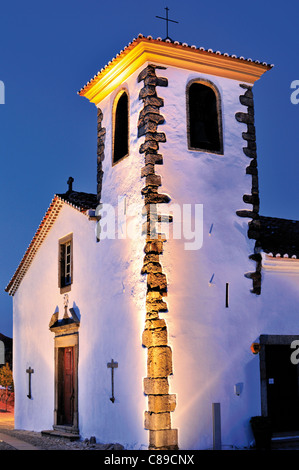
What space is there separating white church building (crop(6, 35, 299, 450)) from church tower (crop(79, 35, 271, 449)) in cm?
2

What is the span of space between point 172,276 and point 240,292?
1550 millimetres

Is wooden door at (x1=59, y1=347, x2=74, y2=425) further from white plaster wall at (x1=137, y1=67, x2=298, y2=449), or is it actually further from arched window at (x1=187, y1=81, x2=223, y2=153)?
arched window at (x1=187, y1=81, x2=223, y2=153)

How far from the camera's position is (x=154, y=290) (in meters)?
10.5

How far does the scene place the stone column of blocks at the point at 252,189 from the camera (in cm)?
1176

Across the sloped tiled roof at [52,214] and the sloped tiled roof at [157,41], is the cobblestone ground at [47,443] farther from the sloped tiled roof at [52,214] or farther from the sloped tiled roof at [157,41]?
the sloped tiled roof at [157,41]

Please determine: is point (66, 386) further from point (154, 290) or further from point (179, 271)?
point (179, 271)

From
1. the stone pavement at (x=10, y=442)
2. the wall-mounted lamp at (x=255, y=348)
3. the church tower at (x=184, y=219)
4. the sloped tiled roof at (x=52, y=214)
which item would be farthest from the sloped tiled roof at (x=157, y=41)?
the stone pavement at (x=10, y=442)

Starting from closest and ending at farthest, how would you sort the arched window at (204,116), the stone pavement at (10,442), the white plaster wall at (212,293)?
the white plaster wall at (212,293) < the arched window at (204,116) < the stone pavement at (10,442)

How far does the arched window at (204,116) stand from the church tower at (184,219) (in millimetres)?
22

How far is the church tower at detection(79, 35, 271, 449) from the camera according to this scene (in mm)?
10430

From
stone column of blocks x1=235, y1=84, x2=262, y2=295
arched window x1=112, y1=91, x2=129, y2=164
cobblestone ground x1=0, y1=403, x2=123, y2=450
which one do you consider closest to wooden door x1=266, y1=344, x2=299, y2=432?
stone column of blocks x1=235, y1=84, x2=262, y2=295

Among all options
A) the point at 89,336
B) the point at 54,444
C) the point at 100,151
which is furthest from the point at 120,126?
the point at 54,444

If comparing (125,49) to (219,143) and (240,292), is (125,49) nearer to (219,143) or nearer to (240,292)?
(219,143)

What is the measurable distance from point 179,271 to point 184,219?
3.17ft
